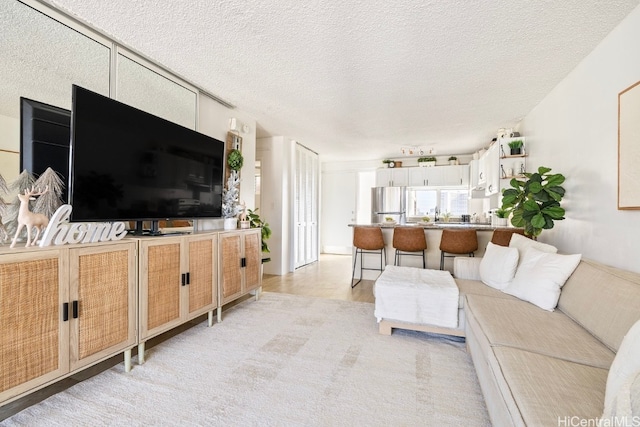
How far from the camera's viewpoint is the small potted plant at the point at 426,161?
649 cm

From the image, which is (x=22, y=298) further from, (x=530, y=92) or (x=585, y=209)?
(x=530, y=92)

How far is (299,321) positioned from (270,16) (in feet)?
8.56

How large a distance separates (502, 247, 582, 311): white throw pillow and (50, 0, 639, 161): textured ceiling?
1.64 meters

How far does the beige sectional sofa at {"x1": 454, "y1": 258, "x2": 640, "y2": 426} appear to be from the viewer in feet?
3.18

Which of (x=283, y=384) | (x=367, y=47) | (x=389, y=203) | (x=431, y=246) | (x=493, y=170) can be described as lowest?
(x=283, y=384)

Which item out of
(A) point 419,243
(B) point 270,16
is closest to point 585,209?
(A) point 419,243

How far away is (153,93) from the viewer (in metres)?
2.62

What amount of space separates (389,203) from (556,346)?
5425 mm

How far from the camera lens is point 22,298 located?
1401 mm

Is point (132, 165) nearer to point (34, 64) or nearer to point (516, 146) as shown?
point (34, 64)

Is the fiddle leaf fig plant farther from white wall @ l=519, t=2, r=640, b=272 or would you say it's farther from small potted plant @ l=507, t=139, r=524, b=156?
small potted plant @ l=507, t=139, r=524, b=156

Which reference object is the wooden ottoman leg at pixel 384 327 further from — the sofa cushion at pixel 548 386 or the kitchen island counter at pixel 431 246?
the kitchen island counter at pixel 431 246

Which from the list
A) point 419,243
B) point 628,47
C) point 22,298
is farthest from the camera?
point 419,243

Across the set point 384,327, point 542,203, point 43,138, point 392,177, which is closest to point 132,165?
point 43,138
